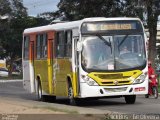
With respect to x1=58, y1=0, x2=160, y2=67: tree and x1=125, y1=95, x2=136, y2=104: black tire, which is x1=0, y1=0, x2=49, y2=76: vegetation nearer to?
x1=58, y1=0, x2=160, y2=67: tree

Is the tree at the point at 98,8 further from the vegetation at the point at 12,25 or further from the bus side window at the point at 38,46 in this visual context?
the vegetation at the point at 12,25

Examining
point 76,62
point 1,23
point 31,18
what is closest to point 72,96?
point 76,62

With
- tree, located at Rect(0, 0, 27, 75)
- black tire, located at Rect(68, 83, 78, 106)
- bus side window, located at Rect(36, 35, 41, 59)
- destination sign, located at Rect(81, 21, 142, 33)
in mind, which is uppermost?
destination sign, located at Rect(81, 21, 142, 33)

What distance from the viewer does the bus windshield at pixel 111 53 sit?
20625mm

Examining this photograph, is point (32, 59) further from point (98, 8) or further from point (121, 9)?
point (121, 9)

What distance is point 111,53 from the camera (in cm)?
2075

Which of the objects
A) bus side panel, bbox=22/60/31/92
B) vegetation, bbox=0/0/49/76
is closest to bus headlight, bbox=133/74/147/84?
bus side panel, bbox=22/60/31/92

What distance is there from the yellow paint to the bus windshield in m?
0.19

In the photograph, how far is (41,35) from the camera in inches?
1001

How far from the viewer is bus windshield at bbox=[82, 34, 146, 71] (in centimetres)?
2062

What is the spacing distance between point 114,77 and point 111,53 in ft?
2.81

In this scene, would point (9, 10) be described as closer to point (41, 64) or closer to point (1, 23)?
point (1, 23)

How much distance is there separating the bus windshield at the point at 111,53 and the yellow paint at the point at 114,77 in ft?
0.61

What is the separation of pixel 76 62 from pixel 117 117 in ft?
24.6
